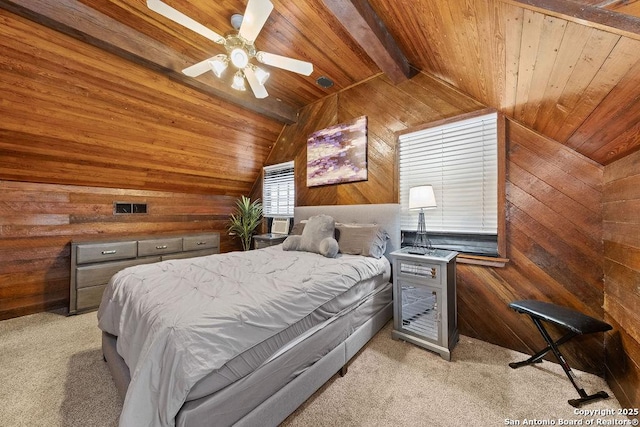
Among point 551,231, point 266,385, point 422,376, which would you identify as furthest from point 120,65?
point 551,231

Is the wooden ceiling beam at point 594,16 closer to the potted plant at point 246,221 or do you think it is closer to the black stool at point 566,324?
the black stool at point 566,324

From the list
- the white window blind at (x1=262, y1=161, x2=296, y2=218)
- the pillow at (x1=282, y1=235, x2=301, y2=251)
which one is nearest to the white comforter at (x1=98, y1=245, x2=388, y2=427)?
the pillow at (x1=282, y1=235, x2=301, y2=251)

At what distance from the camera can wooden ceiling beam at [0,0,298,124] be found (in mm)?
1818

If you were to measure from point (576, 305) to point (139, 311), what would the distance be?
3.17 meters

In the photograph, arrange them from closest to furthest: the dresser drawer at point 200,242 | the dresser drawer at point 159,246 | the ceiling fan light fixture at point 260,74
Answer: the ceiling fan light fixture at point 260,74
the dresser drawer at point 159,246
the dresser drawer at point 200,242

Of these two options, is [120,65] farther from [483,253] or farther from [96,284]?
[483,253]

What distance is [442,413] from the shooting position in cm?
152

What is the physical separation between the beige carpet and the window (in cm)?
105

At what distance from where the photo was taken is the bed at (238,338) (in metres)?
1.02

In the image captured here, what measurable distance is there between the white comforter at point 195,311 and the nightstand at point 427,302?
1.17 ft

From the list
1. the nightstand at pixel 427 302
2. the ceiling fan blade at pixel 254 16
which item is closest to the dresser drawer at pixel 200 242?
the ceiling fan blade at pixel 254 16

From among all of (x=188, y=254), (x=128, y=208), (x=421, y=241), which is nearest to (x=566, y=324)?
(x=421, y=241)

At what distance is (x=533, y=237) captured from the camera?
2123mm

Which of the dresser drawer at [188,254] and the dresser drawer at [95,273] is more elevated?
the dresser drawer at [188,254]
